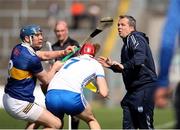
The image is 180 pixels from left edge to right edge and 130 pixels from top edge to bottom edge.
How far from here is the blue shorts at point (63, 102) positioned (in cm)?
739

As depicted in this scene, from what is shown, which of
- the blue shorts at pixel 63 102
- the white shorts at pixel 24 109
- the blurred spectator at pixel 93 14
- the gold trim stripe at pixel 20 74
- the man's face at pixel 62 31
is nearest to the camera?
the blue shorts at pixel 63 102

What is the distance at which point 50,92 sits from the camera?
7.48 metres

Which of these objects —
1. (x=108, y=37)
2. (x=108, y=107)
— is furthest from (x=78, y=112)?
(x=108, y=37)

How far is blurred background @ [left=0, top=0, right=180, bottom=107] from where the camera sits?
22.1 meters

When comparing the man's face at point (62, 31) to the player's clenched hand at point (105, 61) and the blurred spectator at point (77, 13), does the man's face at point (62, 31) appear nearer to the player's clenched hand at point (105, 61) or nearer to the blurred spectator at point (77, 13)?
the player's clenched hand at point (105, 61)

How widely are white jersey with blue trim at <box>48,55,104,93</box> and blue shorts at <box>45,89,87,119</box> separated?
63 millimetres

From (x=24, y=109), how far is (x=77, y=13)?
15.2 m

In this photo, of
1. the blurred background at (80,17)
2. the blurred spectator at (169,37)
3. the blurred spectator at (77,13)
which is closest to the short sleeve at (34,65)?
the blurred spectator at (169,37)

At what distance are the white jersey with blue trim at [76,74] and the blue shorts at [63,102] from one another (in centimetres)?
6

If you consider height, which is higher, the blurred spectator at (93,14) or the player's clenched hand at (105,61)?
the player's clenched hand at (105,61)

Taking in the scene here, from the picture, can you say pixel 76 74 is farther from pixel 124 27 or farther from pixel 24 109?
pixel 124 27

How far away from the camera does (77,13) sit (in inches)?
892

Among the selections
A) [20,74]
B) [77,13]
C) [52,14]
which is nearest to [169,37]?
→ [20,74]

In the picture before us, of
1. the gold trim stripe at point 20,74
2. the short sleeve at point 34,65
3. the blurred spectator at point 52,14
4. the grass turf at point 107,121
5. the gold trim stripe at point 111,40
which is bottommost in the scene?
the grass turf at point 107,121
